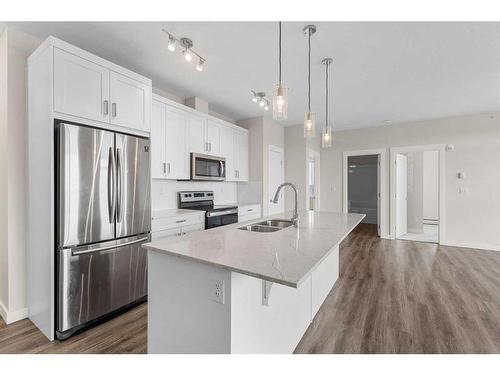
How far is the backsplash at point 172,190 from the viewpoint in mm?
3225

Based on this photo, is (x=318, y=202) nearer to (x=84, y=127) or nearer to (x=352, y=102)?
(x=352, y=102)

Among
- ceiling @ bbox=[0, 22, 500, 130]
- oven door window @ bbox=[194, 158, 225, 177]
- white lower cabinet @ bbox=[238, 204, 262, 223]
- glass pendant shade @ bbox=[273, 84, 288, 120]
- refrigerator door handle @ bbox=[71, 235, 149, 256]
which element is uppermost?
ceiling @ bbox=[0, 22, 500, 130]

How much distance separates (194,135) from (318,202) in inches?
157

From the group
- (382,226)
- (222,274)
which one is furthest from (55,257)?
(382,226)

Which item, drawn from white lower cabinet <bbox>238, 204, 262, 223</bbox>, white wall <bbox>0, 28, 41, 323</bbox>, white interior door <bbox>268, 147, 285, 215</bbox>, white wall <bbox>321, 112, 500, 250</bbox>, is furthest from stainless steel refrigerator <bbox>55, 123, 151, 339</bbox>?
white wall <bbox>321, 112, 500, 250</bbox>

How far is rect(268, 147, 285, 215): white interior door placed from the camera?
4.71 m

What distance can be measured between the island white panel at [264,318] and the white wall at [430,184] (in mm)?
7162

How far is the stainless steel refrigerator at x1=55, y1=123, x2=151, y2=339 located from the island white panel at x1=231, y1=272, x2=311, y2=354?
149 cm

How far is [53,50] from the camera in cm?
180

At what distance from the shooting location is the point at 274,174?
16.1 feet

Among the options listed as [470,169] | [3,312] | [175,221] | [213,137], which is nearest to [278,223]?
[175,221]

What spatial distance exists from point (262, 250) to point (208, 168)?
2.52m

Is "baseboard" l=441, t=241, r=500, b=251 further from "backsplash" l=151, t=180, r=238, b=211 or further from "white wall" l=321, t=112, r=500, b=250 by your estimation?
"backsplash" l=151, t=180, r=238, b=211

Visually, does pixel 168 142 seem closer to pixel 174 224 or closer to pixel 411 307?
pixel 174 224
